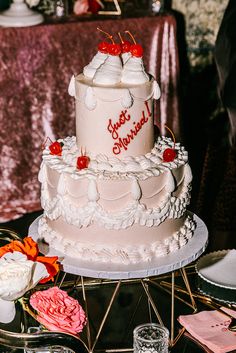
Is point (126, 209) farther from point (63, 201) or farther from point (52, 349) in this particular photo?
point (52, 349)

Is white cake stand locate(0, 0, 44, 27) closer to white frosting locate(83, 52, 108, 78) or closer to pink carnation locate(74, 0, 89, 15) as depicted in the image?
pink carnation locate(74, 0, 89, 15)

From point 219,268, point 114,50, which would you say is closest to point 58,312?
point 219,268

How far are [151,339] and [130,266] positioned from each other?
0.21 meters

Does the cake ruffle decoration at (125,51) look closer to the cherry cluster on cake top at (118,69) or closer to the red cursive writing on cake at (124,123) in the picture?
the cherry cluster on cake top at (118,69)

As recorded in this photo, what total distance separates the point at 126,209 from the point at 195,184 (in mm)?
2159

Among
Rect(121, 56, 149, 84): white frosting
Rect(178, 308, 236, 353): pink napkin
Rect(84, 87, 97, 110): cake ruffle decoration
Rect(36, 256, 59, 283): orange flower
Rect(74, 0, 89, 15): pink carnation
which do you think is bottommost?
Rect(178, 308, 236, 353): pink napkin

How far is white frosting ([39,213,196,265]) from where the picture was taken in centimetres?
208

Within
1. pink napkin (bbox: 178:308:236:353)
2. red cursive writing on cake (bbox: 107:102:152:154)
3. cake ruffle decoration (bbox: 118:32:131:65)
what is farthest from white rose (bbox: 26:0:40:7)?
pink napkin (bbox: 178:308:236:353)

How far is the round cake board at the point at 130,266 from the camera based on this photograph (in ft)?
6.52

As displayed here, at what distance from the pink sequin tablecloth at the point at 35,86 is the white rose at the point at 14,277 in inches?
74.8

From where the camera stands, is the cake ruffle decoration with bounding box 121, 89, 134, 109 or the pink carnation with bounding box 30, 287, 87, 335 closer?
the pink carnation with bounding box 30, 287, 87, 335

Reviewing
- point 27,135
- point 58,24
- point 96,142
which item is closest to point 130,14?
point 58,24

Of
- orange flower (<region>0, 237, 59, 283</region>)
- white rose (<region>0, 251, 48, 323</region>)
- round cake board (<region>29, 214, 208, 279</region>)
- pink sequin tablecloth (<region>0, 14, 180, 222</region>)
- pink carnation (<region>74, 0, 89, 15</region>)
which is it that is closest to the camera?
white rose (<region>0, 251, 48, 323</region>)

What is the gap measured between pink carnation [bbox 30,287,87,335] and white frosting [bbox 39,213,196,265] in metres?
0.20
